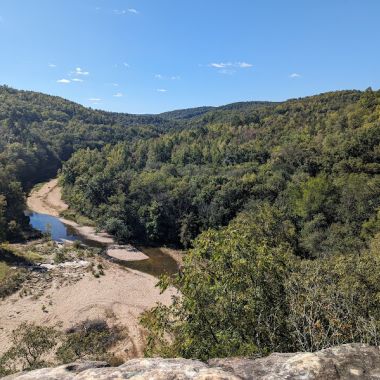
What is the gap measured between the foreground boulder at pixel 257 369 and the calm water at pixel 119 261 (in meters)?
44.0

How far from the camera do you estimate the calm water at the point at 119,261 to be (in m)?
58.5

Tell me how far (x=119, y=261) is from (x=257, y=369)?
186 feet

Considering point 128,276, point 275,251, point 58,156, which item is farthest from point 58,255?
point 58,156

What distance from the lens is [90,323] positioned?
127 feet

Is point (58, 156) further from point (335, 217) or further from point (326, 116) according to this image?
point (335, 217)

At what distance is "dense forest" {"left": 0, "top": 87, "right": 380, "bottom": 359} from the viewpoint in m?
11.6

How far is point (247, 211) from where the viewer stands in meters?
64.8

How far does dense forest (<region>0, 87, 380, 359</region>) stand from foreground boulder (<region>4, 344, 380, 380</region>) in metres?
2.48

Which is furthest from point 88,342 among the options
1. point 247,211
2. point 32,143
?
point 32,143

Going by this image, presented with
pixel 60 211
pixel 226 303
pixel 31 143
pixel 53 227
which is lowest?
pixel 53 227

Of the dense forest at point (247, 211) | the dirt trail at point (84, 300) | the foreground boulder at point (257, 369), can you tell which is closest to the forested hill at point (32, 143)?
the dense forest at point (247, 211)

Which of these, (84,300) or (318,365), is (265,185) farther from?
(318,365)

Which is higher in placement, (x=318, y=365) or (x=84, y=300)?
(x=318, y=365)

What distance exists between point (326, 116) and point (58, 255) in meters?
87.5
